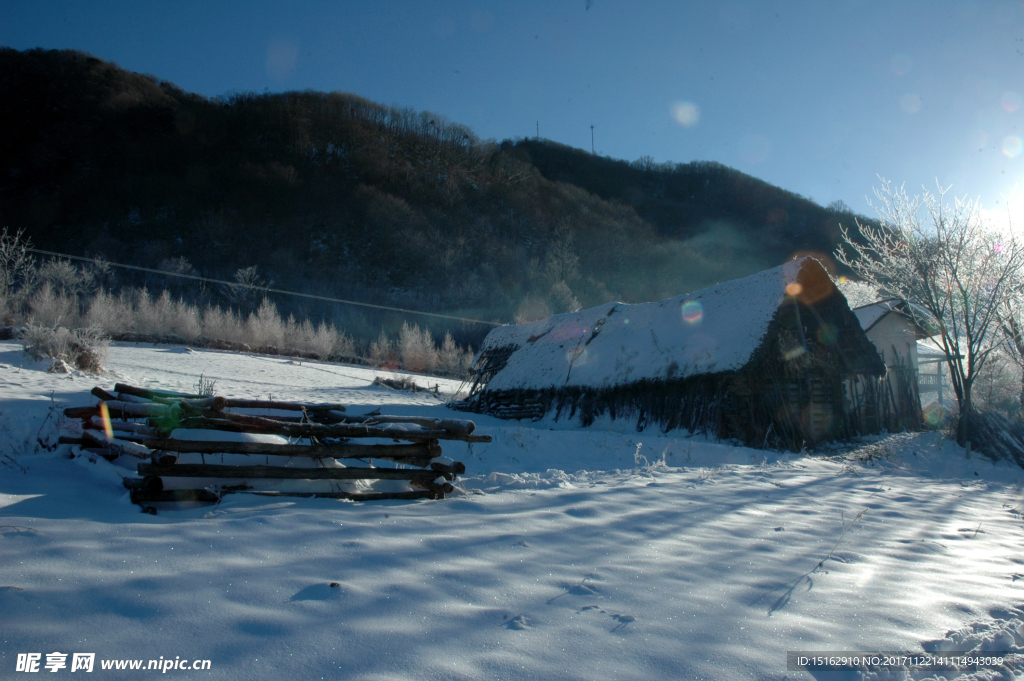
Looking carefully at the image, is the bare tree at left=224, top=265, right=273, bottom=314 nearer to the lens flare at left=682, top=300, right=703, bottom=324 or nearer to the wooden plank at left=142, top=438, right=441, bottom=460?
the lens flare at left=682, top=300, right=703, bottom=324

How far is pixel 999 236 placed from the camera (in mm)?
14805

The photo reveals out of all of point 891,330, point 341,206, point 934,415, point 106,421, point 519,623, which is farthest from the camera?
point 341,206

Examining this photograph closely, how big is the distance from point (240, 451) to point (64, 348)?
37.4ft

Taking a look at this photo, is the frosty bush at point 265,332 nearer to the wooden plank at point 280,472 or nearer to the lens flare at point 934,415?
the wooden plank at point 280,472

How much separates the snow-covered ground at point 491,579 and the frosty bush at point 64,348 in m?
7.49

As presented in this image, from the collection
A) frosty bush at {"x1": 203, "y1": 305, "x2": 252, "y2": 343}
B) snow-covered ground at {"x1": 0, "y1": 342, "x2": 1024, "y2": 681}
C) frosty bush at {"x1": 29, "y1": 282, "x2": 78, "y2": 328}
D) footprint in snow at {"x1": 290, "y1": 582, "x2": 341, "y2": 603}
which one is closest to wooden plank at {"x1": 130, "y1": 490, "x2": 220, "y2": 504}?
snow-covered ground at {"x1": 0, "y1": 342, "x2": 1024, "y2": 681}

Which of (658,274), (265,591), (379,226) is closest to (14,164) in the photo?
(379,226)

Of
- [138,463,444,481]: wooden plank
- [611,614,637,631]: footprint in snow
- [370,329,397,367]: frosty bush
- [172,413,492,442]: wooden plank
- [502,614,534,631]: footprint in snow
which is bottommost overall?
[611,614,637,631]: footprint in snow

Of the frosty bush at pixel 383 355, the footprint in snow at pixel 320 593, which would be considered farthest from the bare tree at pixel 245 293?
the footprint in snow at pixel 320 593

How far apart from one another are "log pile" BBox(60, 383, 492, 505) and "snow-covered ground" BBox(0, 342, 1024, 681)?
0.70 feet

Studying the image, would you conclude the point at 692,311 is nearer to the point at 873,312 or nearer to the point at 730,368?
the point at 730,368

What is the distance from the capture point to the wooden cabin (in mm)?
10922

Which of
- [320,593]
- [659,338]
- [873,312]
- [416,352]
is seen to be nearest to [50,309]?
[416,352]

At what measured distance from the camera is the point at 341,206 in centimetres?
6100
